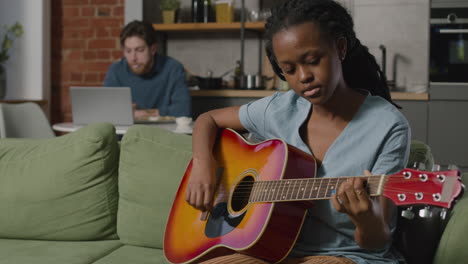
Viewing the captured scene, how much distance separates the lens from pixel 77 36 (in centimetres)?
554

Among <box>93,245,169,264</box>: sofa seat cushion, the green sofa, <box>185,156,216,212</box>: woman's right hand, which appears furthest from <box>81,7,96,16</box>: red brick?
<box>185,156,216,212</box>: woman's right hand

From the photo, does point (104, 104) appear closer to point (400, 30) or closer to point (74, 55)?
point (74, 55)

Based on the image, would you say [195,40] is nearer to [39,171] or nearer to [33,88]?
[33,88]

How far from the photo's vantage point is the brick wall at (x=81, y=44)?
548cm

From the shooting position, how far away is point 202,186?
1.63 metres

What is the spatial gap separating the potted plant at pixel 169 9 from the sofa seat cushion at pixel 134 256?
335 cm

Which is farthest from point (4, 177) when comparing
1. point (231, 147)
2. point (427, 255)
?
point (427, 255)

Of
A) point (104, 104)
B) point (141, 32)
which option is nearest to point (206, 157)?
point (104, 104)

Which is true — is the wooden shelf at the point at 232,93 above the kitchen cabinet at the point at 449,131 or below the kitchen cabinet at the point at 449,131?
above

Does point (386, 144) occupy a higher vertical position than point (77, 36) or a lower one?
lower

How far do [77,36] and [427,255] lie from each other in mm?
4577

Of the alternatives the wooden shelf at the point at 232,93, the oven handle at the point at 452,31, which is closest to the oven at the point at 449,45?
the oven handle at the point at 452,31

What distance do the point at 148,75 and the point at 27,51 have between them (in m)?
1.62

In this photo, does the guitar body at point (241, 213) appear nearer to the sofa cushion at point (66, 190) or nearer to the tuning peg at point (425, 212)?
the tuning peg at point (425, 212)
